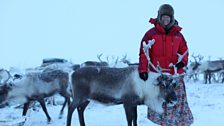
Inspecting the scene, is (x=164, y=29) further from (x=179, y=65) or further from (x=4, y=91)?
(x=4, y=91)

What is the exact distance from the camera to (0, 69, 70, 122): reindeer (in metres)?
6.32

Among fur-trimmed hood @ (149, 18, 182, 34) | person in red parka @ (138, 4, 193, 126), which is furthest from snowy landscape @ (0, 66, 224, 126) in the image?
fur-trimmed hood @ (149, 18, 182, 34)

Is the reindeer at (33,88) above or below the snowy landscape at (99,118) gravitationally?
above

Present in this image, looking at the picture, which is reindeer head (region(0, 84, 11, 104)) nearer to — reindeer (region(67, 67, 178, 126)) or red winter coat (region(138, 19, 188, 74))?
reindeer (region(67, 67, 178, 126))

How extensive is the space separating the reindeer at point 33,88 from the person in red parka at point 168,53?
2969mm

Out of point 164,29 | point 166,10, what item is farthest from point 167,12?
point 164,29

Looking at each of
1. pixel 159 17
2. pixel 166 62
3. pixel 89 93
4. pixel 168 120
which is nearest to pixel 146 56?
pixel 166 62

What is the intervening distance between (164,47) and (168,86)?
1.74ft

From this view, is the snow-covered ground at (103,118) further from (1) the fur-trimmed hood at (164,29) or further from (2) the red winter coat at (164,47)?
(1) the fur-trimmed hood at (164,29)

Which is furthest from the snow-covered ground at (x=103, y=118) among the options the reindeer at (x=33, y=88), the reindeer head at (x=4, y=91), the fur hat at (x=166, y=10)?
the fur hat at (x=166, y=10)

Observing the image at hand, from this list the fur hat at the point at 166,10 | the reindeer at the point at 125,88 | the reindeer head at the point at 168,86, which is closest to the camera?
the fur hat at the point at 166,10

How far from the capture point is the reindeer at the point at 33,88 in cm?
632

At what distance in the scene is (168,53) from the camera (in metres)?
3.74

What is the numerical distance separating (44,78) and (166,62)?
3742 mm
